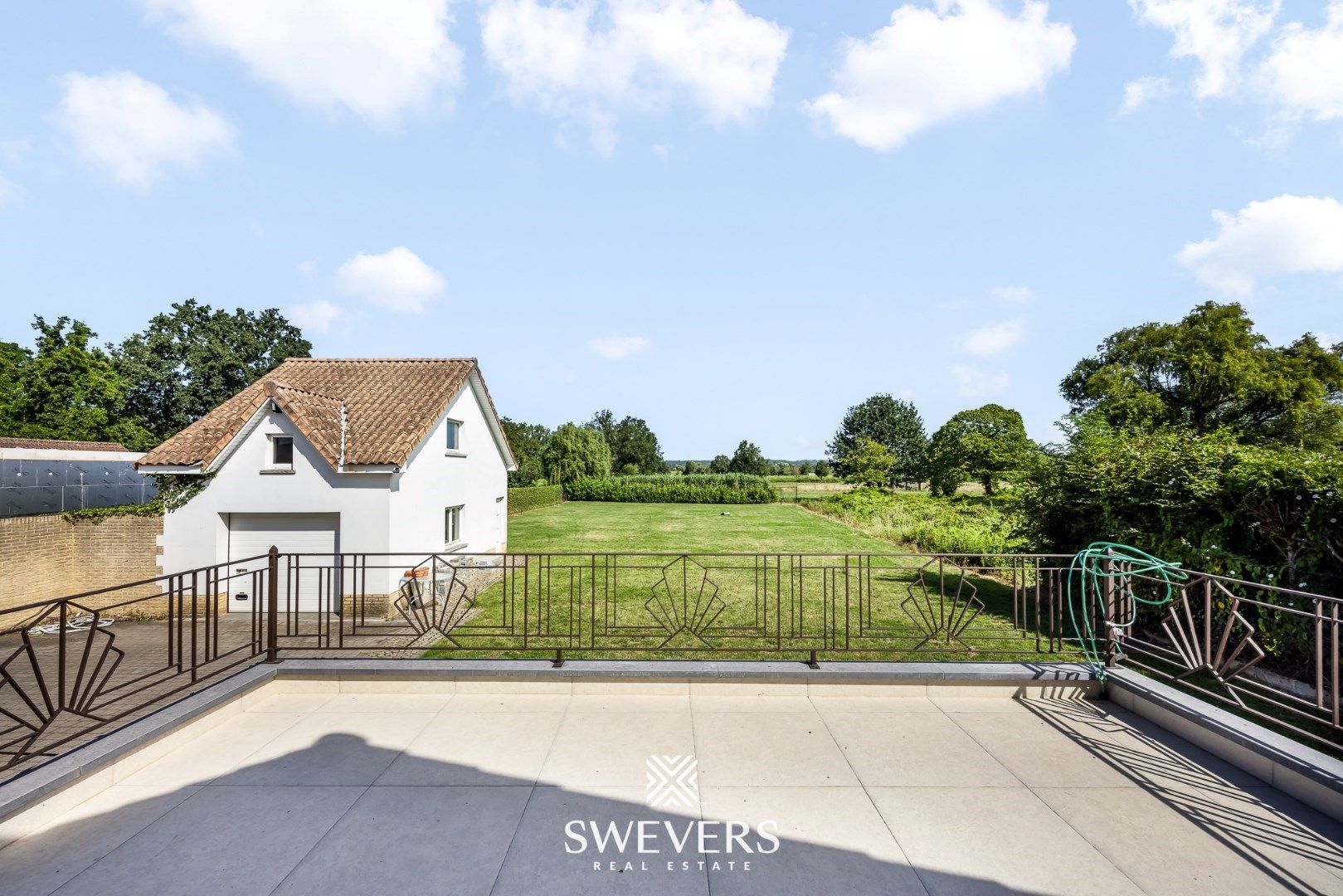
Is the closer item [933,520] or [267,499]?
[267,499]

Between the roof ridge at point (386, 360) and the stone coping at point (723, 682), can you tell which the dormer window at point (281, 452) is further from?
the stone coping at point (723, 682)

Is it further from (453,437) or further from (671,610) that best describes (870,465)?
(671,610)

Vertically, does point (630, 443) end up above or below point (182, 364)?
below

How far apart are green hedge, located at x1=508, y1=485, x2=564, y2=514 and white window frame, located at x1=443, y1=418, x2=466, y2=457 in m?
15.1

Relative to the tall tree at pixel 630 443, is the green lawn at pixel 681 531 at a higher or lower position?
lower

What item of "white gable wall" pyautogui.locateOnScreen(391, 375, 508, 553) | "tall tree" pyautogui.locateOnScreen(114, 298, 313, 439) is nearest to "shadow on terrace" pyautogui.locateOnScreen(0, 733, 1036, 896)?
"white gable wall" pyautogui.locateOnScreen(391, 375, 508, 553)

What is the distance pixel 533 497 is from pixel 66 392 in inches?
1018

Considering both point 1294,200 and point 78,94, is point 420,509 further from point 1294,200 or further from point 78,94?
point 1294,200

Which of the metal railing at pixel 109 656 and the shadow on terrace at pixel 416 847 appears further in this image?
the metal railing at pixel 109 656

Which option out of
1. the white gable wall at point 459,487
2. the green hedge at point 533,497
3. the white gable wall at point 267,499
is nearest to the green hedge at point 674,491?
the green hedge at point 533,497

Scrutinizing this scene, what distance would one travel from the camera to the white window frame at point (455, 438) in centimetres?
1248

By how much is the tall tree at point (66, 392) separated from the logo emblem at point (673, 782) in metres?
39.1

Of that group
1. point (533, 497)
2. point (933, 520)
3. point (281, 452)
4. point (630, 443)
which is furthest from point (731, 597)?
point (630, 443)

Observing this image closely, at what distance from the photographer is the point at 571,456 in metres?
39.3
